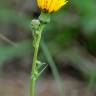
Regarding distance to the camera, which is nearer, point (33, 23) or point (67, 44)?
point (33, 23)

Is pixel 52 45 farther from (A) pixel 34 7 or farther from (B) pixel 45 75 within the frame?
(A) pixel 34 7

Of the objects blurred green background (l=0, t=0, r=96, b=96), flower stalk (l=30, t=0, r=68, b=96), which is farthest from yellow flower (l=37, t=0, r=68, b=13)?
blurred green background (l=0, t=0, r=96, b=96)

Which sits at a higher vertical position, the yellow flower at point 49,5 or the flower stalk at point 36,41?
the yellow flower at point 49,5

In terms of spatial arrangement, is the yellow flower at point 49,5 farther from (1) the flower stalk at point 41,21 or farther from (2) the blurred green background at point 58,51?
(2) the blurred green background at point 58,51

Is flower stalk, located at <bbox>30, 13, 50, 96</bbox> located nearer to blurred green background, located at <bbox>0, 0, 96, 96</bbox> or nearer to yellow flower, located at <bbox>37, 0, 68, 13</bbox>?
yellow flower, located at <bbox>37, 0, 68, 13</bbox>

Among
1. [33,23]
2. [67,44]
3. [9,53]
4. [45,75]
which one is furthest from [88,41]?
[33,23]

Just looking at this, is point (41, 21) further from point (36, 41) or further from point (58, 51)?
point (58, 51)

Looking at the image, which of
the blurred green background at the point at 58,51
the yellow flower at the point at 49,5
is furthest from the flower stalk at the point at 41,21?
the blurred green background at the point at 58,51

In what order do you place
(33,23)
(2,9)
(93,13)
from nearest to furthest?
(33,23)
(93,13)
(2,9)

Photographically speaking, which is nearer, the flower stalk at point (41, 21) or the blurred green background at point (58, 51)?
the flower stalk at point (41, 21)
